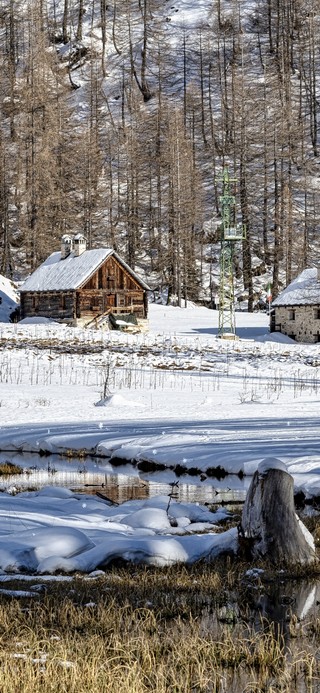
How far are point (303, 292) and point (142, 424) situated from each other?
1370 inches

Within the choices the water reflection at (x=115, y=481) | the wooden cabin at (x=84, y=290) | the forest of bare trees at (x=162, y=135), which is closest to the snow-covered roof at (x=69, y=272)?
the wooden cabin at (x=84, y=290)

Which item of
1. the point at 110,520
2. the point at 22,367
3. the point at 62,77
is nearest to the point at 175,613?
the point at 110,520

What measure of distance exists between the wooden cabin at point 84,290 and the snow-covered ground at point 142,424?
279 inches

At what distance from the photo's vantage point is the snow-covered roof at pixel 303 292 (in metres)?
52.3

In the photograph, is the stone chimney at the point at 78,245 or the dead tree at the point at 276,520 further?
the stone chimney at the point at 78,245

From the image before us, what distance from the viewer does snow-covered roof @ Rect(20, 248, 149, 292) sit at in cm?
5347

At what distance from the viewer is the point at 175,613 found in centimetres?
720

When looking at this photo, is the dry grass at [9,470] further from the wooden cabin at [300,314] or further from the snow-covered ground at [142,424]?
the wooden cabin at [300,314]

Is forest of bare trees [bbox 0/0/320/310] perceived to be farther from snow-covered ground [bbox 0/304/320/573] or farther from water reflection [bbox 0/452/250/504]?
water reflection [bbox 0/452/250/504]

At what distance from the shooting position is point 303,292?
5312 cm

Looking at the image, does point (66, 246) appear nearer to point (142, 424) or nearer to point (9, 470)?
point (142, 424)

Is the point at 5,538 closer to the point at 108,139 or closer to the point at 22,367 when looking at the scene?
the point at 22,367

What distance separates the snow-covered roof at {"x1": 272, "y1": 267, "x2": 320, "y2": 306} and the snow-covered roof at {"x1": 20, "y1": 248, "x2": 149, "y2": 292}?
320 inches

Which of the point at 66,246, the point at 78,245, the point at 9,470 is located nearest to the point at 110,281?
the point at 78,245
